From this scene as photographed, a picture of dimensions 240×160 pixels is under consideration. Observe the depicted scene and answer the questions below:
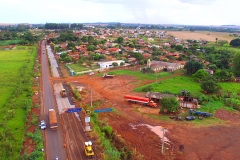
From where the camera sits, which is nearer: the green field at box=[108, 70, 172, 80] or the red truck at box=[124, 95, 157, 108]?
the red truck at box=[124, 95, 157, 108]

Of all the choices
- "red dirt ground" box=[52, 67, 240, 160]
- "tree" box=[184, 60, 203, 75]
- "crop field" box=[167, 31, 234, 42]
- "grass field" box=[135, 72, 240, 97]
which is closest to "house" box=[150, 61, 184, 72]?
"tree" box=[184, 60, 203, 75]

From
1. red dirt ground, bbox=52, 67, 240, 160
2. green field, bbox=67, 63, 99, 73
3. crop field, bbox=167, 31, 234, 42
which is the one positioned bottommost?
red dirt ground, bbox=52, 67, 240, 160

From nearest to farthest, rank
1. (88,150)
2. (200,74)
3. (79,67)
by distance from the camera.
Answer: (88,150), (200,74), (79,67)

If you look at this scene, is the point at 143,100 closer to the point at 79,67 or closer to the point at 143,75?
the point at 143,75

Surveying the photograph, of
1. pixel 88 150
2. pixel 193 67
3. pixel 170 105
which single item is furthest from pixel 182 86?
pixel 88 150

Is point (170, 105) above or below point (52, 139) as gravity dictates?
above

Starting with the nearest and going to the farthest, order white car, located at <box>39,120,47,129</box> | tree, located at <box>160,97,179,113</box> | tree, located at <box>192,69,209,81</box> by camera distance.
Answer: white car, located at <box>39,120,47,129</box> < tree, located at <box>160,97,179,113</box> < tree, located at <box>192,69,209,81</box>

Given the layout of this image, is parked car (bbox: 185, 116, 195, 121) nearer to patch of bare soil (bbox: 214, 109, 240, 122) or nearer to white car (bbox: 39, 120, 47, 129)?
patch of bare soil (bbox: 214, 109, 240, 122)

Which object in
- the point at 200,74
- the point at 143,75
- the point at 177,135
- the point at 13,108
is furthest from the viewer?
the point at 143,75

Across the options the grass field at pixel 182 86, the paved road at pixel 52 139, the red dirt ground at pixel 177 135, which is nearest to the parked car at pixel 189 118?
the red dirt ground at pixel 177 135

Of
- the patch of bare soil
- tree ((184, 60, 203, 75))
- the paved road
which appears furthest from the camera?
tree ((184, 60, 203, 75))
